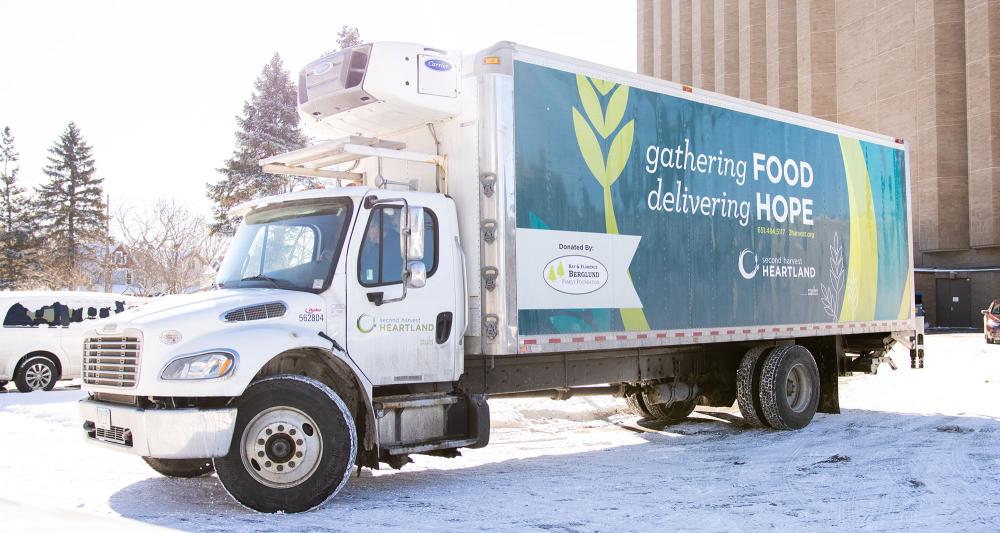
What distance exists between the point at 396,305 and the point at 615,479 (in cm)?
265

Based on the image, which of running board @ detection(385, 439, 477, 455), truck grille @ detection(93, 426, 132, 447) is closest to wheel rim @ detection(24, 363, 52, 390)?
truck grille @ detection(93, 426, 132, 447)

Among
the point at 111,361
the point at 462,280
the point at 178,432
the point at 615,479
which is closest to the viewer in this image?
the point at 178,432

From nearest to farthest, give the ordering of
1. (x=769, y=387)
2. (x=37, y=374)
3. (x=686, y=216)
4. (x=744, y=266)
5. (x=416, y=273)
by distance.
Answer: (x=416, y=273)
(x=686, y=216)
(x=744, y=266)
(x=769, y=387)
(x=37, y=374)

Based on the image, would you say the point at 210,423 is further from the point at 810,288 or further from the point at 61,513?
the point at 810,288

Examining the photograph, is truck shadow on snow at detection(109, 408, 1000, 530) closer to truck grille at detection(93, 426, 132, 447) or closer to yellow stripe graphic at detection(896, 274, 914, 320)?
truck grille at detection(93, 426, 132, 447)

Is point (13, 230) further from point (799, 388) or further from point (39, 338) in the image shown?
point (799, 388)

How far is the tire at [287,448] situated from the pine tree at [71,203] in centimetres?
4939

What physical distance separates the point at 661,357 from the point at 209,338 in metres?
5.62

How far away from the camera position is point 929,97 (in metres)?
42.2

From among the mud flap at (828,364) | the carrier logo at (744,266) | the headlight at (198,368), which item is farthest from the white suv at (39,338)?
the mud flap at (828,364)

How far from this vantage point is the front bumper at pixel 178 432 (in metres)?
6.56

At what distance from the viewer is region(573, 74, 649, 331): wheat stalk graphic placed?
8.93 m

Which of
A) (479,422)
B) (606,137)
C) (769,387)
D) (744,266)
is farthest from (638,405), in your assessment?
(479,422)

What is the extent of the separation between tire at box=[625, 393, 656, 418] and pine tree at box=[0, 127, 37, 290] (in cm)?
4477
